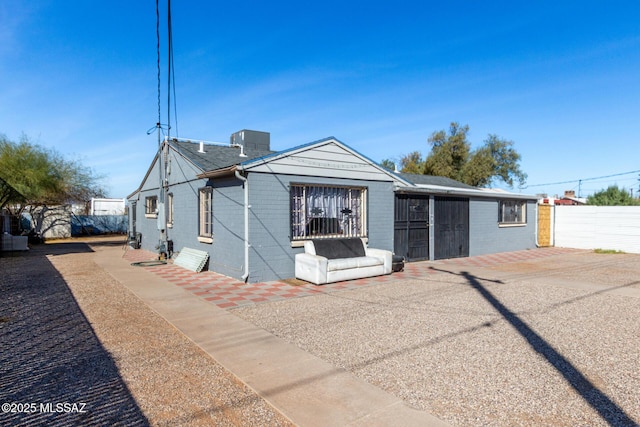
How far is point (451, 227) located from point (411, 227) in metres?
2.08

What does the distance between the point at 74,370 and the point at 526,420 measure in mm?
4251

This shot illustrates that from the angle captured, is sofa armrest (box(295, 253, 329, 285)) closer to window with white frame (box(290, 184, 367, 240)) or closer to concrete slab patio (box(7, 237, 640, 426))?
concrete slab patio (box(7, 237, 640, 426))

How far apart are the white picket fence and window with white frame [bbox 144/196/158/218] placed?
1783cm

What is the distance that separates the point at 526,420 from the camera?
2906 millimetres

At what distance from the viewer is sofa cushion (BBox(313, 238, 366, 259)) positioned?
8.98m

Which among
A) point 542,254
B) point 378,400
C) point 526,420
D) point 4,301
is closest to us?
point 526,420

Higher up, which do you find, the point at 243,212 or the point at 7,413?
the point at 243,212

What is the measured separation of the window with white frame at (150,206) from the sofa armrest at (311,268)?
Answer: 8881 millimetres

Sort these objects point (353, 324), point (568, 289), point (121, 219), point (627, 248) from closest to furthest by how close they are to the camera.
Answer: point (353, 324)
point (568, 289)
point (627, 248)
point (121, 219)

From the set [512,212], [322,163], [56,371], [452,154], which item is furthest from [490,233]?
[452,154]

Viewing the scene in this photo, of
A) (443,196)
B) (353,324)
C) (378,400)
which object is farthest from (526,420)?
(443,196)

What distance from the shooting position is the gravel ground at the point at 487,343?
3.17 metres

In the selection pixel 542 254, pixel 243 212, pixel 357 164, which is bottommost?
pixel 542 254

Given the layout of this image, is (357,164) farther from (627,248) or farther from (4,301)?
(627,248)
